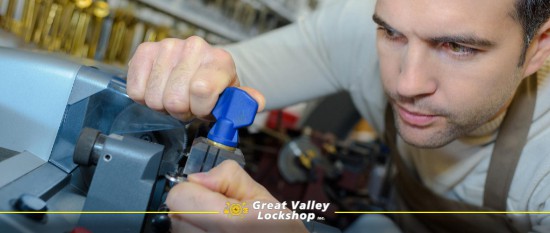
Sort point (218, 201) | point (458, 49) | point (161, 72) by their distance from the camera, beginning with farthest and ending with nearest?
point (458, 49)
point (161, 72)
point (218, 201)

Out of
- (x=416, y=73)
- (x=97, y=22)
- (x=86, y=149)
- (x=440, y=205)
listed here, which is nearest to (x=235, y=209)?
(x=86, y=149)

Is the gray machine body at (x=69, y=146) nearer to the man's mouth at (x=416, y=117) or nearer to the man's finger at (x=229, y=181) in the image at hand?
the man's finger at (x=229, y=181)

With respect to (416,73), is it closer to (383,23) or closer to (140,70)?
(383,23)

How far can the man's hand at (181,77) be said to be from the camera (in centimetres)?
45

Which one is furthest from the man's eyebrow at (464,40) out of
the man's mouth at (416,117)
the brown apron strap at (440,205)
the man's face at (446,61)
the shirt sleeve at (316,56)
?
the shirt sleeve at (316,56)

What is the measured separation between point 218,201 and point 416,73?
1.09ft

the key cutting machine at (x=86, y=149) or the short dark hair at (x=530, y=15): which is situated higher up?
the short dark hair at (x=530, y=15)

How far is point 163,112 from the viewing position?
0.49 meters

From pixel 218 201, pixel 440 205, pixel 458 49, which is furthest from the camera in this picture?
pixel 440 205

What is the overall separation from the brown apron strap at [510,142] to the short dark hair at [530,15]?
0.12 metres

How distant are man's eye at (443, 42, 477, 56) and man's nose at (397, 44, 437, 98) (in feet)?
0.08

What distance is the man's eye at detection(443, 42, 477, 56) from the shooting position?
23.1 inches

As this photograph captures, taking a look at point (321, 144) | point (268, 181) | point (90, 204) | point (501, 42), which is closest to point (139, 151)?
point (90, 204)

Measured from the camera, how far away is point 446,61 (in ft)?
1.98
